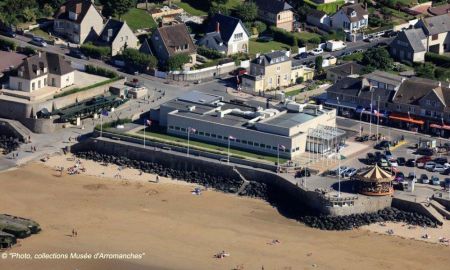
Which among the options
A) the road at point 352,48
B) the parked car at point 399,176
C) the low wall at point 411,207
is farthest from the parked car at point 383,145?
the road at point 352,48

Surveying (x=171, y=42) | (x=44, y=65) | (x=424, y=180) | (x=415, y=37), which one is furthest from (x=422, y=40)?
(x=44, y=65)

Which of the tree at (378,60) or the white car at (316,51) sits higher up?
the tree at (378,60)

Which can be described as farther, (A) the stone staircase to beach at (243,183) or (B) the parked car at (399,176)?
(A) the stone staircase to beach at (243,183)

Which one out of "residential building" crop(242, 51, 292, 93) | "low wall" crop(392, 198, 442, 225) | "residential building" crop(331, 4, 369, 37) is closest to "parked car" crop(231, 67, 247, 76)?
"residential building" crop(242, 51, 292, 93)

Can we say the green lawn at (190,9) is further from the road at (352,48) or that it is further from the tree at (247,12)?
the road at (352,48)

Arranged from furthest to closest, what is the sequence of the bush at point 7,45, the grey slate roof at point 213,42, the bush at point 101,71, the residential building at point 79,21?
the grey slate roof at point 213,42
the residential building at point 79,21
the bush at point 7,45
the bush at point 101,71

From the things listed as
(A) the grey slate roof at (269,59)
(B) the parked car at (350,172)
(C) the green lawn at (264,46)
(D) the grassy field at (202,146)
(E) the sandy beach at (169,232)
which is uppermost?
(A) the grey slate roof at (269,59)

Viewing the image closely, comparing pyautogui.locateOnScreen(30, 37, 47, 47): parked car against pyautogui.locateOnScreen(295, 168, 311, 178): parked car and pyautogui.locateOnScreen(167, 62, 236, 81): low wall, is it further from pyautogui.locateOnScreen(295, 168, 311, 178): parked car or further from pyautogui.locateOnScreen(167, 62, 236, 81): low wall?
pyautogui.locateOnScreen(295, 168, 311, 178): parked car
